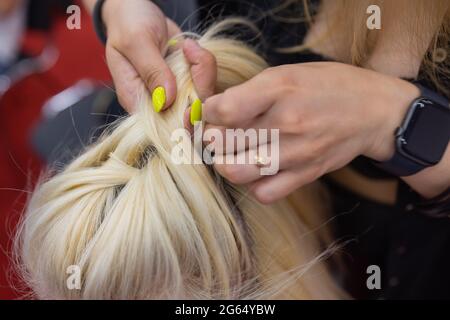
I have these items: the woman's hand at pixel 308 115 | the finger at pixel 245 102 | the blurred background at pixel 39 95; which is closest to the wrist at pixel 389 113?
the woman's hand at pixel 308 115

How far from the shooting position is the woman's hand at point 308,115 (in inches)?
19.3

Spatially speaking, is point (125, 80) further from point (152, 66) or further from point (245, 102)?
point (245, 102)

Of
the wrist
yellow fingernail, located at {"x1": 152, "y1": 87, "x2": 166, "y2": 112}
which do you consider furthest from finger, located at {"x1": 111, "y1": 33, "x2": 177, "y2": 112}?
the wrist

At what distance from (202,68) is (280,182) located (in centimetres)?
19

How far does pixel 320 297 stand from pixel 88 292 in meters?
0.36

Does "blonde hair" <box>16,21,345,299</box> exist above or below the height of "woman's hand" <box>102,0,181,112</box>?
below

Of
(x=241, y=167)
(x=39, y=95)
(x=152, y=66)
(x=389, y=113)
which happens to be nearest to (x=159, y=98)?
(x=152, y=66)

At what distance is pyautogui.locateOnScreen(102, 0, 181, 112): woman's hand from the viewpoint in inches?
24.3

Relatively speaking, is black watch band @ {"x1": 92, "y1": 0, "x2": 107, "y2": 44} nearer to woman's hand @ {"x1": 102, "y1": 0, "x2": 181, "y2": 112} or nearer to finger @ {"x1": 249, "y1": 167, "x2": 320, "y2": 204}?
woman's hand @ {"x1": 102, "y1": 0, "x2": 181, "y2": 112}

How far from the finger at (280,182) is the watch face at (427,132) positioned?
0.41ft

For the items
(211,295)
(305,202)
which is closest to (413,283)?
(305,202)

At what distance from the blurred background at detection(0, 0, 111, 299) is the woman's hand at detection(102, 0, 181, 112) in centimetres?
8

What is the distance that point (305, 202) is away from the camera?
785 mm
